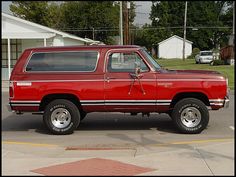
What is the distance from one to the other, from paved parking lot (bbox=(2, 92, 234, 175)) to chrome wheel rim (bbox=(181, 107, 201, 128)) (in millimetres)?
304

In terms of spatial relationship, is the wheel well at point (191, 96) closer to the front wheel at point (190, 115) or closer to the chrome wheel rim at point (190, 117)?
the front wheel at point (190, 115)

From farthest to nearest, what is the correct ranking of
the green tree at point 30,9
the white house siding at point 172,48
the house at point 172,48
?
the white house siding at point 172,48 < the house at point 172,48 < the green tree at point 30,9

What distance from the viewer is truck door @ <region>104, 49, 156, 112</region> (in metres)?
9.57

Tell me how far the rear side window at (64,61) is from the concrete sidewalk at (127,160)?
7.21ft

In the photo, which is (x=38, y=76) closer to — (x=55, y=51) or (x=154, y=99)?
(x=55, y=51)

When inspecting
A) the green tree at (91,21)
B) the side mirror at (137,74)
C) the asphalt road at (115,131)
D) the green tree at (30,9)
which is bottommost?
the asphalt road at (115,131)

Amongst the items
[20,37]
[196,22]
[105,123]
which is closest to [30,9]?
[20,37]

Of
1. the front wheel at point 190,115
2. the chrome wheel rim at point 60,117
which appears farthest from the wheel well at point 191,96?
the chrome wheel rim at point 60,117

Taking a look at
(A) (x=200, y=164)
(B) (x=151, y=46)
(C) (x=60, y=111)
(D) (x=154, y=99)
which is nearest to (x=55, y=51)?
(C) (x=60, y=111)

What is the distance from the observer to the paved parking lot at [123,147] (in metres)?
6.50

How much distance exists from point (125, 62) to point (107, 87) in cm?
68

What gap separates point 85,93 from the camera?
9688 millimetres

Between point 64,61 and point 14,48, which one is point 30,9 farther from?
point 64,61

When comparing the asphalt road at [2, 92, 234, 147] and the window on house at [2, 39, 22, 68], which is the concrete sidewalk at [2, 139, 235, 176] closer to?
the asphalt road at [2, 92, 234, 147]
